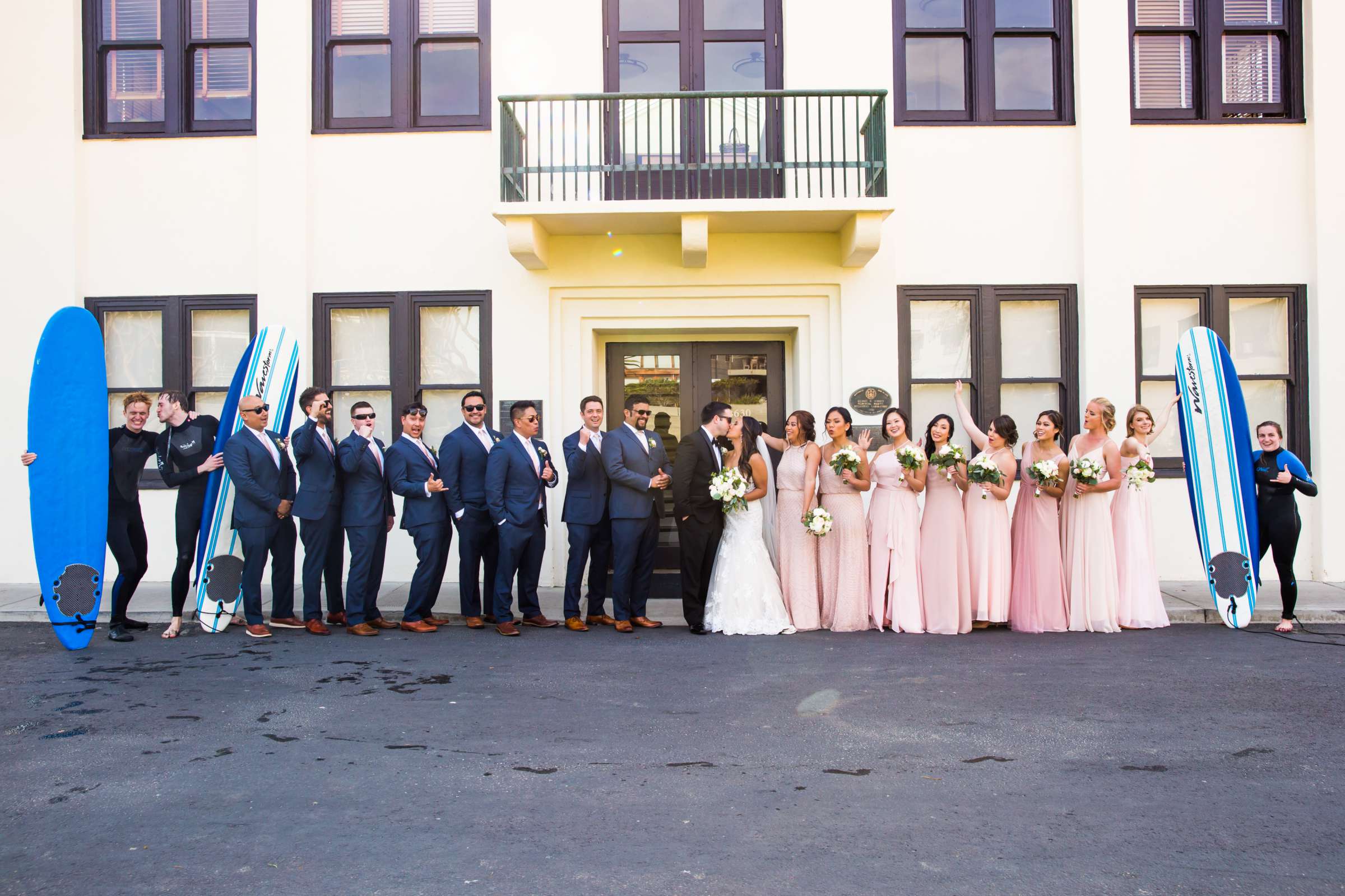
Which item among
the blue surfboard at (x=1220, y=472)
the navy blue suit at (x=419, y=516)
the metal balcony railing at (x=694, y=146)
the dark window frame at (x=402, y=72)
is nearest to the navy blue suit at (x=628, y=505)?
the navy blue suit at (x=419, y=516)

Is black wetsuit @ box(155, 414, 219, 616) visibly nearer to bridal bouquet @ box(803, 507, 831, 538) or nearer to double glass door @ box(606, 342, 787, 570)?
double glass door @ box(606, 342, 787, 570)

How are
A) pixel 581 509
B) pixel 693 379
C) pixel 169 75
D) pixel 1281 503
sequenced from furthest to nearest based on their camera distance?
pixel 693 379, pixel 169 75, pixel 581 509, pixel 1281 503

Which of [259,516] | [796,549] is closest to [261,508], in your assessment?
[259,516]

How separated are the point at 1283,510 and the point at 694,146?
22.3 feet

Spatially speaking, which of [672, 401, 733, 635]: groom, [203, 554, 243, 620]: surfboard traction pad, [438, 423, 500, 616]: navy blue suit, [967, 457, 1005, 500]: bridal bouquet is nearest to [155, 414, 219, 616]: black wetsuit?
[203, 554, 243, 620]: surfboard traction pad

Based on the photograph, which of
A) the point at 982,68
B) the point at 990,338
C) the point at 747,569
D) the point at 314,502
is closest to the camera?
the point at 314,502

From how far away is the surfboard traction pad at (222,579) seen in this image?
8.44 metres

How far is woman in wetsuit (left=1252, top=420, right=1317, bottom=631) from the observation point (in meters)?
8.37

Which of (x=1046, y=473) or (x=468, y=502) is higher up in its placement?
(x=1046, y=473)

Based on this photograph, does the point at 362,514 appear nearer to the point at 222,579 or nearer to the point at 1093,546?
the point at 222,579

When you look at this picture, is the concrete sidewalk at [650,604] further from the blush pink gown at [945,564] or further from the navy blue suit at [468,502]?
the blush pink gown at [945,564]

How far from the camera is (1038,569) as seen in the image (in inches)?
333

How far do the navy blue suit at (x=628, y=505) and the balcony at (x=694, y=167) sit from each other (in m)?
2.65

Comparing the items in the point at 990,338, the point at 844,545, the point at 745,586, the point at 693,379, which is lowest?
the point at 745,586
